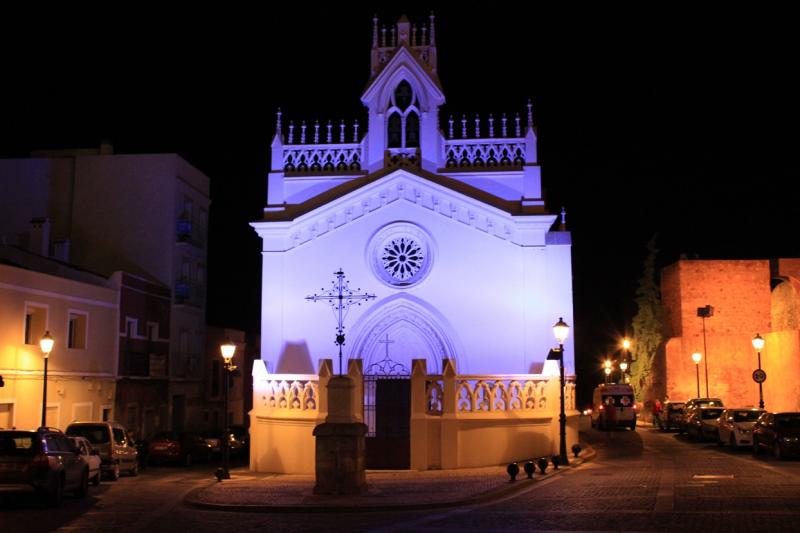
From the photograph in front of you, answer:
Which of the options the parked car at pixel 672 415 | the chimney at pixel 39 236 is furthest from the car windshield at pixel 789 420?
the chimney at pixel 39 236

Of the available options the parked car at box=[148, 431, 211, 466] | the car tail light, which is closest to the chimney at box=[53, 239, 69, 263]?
the parked car at box=[148, 431, 211, 466]

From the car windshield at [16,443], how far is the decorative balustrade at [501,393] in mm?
10402

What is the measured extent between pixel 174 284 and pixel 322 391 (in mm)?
18331

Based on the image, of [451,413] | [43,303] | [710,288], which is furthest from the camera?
[710,288]

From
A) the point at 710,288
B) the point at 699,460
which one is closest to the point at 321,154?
the point at 699,460

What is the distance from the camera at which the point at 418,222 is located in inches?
1153

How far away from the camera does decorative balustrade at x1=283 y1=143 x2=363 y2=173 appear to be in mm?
31422

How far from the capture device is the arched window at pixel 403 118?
31.5 metres

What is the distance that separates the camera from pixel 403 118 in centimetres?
3161

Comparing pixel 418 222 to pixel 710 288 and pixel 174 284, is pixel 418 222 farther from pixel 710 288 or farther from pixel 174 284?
pixel 710 288

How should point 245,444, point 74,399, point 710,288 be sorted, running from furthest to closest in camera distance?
point 710,288
point 245,444
point 74,399

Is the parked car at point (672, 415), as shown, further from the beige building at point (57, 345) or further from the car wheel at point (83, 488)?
the car wheel at point (83, 488)

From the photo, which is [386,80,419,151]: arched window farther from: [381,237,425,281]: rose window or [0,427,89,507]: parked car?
[0,427,89,507]: parked car

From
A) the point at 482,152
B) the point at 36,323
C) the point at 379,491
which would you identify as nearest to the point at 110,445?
the point at 36,323
